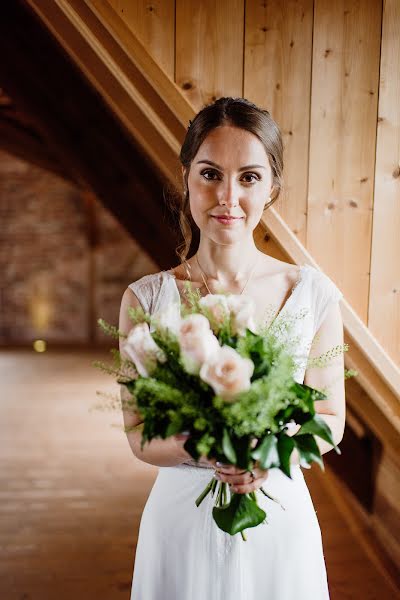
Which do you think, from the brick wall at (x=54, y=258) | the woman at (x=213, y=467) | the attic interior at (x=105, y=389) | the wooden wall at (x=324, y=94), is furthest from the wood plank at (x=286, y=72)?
the brick wall at (x=54, y=258)

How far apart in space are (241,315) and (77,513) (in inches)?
114

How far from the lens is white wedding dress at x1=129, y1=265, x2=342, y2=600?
1292mm

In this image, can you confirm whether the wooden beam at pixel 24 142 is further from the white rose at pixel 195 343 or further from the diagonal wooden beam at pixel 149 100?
the white rose at pixel 195 343

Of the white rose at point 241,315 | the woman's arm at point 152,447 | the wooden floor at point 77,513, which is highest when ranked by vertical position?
the white rose at point 241,315

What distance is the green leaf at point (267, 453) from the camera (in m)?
0.90

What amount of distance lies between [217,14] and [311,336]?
111 centimetres

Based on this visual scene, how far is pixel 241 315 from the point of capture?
934mm

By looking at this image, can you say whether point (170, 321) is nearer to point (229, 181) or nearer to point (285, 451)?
point (285, 451)

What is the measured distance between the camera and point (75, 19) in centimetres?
170

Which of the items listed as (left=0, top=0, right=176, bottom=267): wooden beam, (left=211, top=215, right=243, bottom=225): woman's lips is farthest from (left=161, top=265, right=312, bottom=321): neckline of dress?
(left=0, top=0, right=176, bottom=267): wooden beam

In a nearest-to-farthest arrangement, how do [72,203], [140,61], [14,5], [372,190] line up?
[140,61], [372,190], [14,5], [72,203]

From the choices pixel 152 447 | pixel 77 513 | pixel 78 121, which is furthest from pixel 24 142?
pixel 152 447

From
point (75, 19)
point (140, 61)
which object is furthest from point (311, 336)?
point (75, 19)

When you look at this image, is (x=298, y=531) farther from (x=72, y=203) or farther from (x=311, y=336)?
(x=72, y=203)
